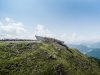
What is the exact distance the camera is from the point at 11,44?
273 ft

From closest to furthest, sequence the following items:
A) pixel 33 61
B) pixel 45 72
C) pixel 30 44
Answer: pixel 45 72
pixel 33 61
pixel 30 44

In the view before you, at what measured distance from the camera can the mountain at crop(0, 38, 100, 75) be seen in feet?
224

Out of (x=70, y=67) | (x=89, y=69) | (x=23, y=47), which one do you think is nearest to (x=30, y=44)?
(x=23, y=47)

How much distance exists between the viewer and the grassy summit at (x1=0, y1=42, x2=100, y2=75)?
68.4 meters

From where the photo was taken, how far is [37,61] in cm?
7331

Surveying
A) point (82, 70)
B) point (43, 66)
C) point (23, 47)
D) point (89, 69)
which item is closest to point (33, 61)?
point (43, 66)

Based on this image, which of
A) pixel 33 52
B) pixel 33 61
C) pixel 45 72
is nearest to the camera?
pixel 45 72

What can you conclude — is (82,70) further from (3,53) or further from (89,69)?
(3,53)

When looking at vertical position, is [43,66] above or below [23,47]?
below

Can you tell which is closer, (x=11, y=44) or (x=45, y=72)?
(x=45, y=72)

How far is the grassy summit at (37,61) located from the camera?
2692 inches

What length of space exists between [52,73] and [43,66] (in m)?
4.05

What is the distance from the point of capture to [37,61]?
241ft

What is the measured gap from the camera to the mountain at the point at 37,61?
2692 inches
